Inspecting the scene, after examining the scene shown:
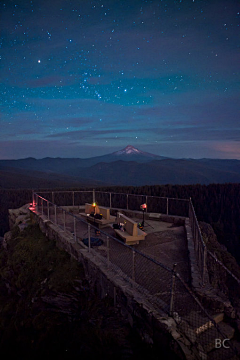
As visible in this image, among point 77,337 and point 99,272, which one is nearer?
point 77,337

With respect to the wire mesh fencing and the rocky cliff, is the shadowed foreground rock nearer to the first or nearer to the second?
the rocky cliff

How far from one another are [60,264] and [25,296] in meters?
1.67

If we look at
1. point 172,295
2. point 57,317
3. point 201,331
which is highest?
point 172,295

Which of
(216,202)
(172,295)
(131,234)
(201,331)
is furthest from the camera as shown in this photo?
(216,202)

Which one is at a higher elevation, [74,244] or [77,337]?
[74,244]

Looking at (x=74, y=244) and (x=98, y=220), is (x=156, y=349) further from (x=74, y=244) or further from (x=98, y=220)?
(x=98, y=220)

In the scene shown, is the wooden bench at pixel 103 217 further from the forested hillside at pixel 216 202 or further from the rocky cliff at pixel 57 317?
the forested hillside at pixel 216 202

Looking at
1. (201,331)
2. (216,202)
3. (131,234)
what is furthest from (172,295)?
(216,202)

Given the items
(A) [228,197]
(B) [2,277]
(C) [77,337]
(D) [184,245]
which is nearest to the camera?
(C) [77,337]

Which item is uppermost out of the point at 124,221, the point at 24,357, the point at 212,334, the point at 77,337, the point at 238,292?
the point at 124,221

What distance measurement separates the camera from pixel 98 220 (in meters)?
12.0

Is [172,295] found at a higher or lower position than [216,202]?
higher

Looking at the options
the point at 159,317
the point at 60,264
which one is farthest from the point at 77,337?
the point at 60,264

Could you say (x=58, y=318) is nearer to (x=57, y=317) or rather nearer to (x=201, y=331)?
(x=57, y=317)
